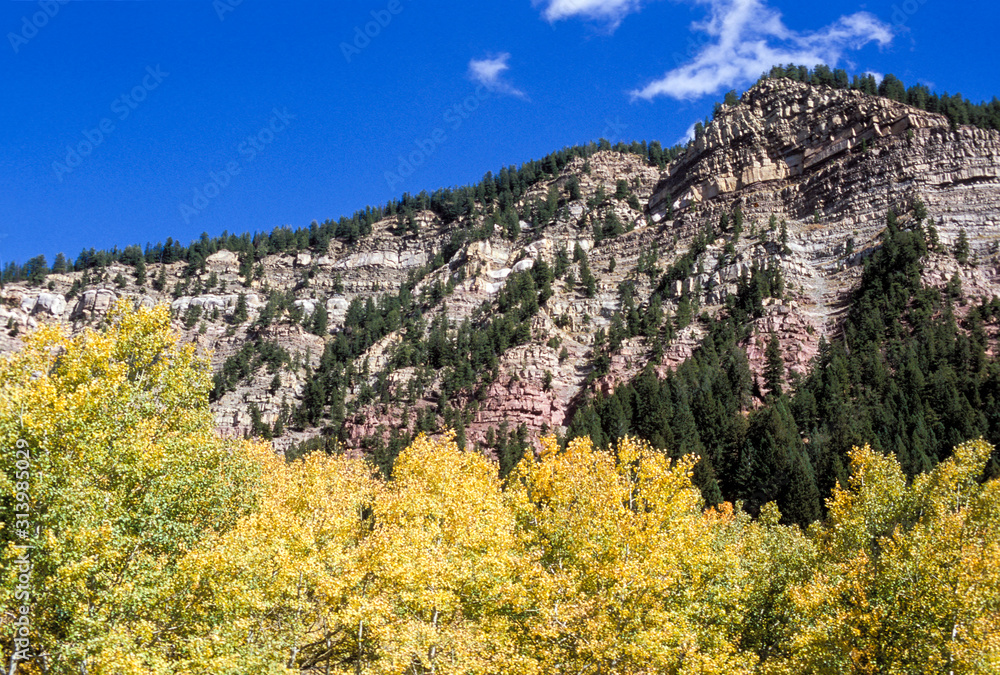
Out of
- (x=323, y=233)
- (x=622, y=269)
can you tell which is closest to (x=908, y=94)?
(x=622, y=269)

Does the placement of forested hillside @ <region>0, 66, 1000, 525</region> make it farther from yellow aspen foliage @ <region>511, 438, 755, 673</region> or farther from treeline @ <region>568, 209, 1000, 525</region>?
yellow aspen foliage @ <region>511, 438, 755, 673</region>

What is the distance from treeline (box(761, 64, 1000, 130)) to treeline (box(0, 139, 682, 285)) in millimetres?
49613

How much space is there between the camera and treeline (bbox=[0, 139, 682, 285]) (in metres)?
162

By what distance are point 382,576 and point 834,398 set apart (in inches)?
2771

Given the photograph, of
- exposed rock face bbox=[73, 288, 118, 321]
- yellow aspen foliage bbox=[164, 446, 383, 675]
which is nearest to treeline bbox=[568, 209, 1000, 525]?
yellow aspen foliage bbox=[164, 446, 383, 675]

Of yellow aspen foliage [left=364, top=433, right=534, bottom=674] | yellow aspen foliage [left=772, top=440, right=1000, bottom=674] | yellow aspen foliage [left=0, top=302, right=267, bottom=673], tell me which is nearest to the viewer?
yellow aspen foliage [left=0, top=302, right=267, bottom=673]

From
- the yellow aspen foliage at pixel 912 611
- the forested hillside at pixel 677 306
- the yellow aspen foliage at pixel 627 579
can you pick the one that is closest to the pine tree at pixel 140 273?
the forested hillside at pixel 677 306

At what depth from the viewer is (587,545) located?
2091cm

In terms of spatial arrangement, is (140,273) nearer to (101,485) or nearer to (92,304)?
(92,304)

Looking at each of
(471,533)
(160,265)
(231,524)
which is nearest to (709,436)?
(471,533)

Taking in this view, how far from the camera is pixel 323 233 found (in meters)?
179

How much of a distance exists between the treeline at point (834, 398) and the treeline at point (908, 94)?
30850mm

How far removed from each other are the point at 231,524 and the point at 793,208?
5088 inches

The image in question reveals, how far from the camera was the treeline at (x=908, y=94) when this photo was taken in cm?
11638
